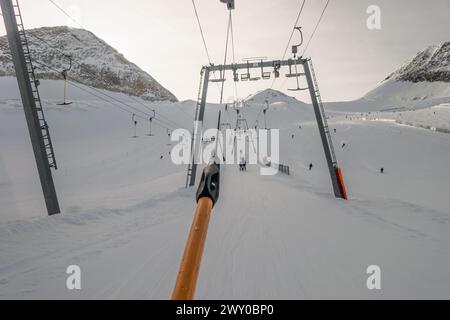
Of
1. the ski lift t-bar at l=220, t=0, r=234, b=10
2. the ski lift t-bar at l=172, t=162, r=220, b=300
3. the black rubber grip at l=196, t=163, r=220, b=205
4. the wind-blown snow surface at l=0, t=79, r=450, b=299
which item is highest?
the ski lift t-bar at l=220, t=0, r=234, b=10

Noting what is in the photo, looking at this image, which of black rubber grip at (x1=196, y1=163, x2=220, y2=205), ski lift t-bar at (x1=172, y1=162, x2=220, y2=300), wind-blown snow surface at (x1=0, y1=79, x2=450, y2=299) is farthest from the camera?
wind-blown snow surface at (x1=0, y1=79, x2=450, y2=299)

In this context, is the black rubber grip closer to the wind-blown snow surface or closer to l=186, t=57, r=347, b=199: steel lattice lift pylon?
the wind-blown snow surface

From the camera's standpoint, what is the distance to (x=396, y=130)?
57031 millimetres

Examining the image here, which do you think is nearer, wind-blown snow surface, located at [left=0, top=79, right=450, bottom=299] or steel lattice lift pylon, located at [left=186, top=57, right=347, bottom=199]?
wind-blown snow surface, located at [left=0, top=79, right=450, bottom=299]

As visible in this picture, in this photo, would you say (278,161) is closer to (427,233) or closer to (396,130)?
(396,130)

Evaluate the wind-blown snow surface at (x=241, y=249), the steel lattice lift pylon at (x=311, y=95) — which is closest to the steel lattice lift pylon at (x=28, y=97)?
the wind-blown snow surface at (x=241, y=249)

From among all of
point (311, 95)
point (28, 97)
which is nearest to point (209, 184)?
point (28, 97)

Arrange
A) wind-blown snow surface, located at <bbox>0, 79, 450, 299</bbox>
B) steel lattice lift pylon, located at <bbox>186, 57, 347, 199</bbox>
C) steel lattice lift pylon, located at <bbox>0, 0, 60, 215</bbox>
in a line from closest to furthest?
wind-blown snow surface, located at <bbox>0, 79, 450, 299</bbox>
steel lattice lift pylon, located at <bbox>0, 0, 60, 215</bbox>
steel lattice lift pylon, located at <bbox>186, 57, 347, 199</bbox>

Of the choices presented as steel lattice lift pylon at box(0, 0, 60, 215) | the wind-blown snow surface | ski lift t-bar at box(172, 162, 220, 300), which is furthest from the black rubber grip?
steel lattice lift pylon at box(0, 0, 60, 215)

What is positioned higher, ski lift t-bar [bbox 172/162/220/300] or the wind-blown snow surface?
ski lift t-bar [bbox 172/162/220/300]

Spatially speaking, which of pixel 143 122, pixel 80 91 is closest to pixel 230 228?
pixel 143 122

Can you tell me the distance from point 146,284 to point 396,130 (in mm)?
66181

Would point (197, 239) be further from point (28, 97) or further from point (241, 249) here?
point (28, 97)

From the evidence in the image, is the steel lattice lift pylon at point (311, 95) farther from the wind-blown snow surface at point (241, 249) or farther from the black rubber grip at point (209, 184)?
the black rubber grip at point (209, 184)
